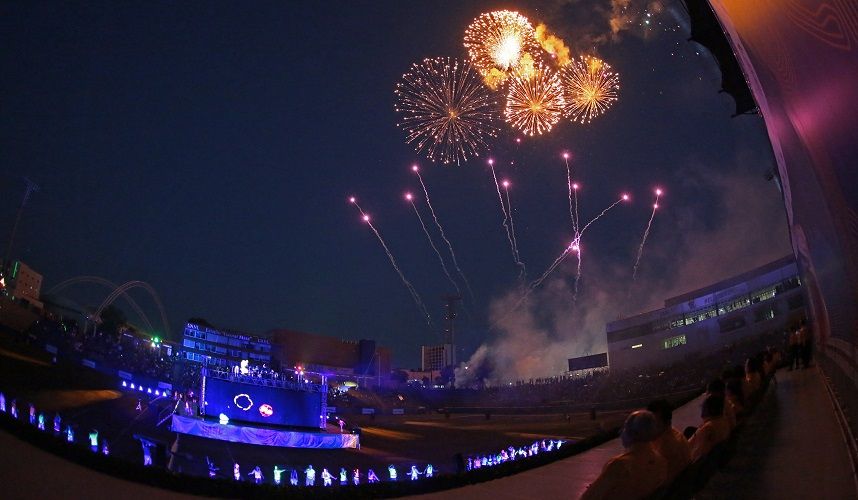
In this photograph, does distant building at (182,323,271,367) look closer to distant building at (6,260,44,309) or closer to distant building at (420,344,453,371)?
distant building at (6,260,44,309)

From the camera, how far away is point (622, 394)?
39.1 metres

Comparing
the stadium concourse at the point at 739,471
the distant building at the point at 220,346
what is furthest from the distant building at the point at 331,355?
the stadium concourse at the point at 739,471

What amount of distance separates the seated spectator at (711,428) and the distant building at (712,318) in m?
36.0

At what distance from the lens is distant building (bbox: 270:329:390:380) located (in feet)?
236

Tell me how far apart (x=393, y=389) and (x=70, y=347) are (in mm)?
44449

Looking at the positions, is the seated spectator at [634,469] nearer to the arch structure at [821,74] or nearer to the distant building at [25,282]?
the arch structure at [821,74]

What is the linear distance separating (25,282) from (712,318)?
78333 mm

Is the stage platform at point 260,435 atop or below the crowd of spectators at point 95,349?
below

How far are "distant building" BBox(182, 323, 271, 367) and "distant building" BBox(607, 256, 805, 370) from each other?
1826 inches

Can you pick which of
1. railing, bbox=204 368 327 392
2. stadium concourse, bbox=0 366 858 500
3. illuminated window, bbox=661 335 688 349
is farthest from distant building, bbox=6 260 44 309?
illuminated window, bbox=661 335 688 349

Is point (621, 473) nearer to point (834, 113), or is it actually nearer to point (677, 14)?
point (834, 113)

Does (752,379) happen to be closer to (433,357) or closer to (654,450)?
(654,450)

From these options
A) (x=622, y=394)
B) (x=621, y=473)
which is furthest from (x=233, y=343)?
(x=621, y=473)

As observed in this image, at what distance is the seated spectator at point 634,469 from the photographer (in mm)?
3016
